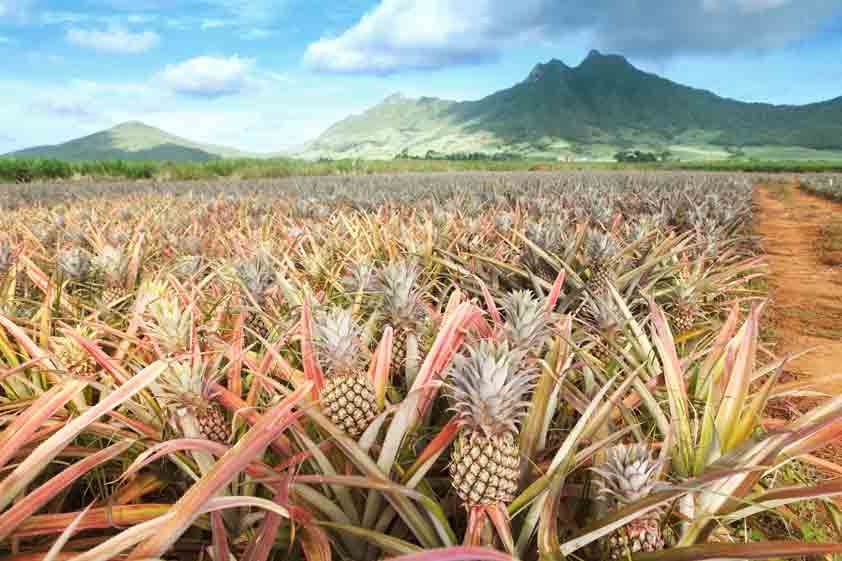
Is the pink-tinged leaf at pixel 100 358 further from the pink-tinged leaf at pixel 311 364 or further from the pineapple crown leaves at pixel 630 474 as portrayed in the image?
the pineapple crown leaves at pixel 630 474

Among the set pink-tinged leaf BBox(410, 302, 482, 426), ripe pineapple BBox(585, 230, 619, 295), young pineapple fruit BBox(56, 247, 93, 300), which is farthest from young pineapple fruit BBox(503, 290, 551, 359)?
young pineapple fruit BBox(56, 247, 93, 300)

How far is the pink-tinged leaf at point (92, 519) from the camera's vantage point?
42.1 inches

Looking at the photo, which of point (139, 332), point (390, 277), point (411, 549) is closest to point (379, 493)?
point (411, 549)

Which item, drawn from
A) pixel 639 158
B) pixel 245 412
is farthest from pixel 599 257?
pixel 639 158

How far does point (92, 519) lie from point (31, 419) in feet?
0.95

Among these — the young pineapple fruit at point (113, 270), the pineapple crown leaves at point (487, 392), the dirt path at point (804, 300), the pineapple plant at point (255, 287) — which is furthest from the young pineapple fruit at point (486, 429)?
the young pineapple fruit at point (113, 270)

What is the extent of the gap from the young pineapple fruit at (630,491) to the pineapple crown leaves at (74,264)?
300 cm

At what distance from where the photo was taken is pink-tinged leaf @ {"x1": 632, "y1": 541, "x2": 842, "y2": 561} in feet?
2.95

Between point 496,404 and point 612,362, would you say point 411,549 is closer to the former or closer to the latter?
point 496,404

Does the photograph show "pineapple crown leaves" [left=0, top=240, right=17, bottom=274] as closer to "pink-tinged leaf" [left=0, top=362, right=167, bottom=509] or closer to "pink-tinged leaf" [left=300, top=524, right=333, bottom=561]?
"pink-tinged leaf" [left=0, top=362, right=167, bottom=509]

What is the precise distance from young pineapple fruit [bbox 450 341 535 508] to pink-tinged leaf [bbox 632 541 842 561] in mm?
387

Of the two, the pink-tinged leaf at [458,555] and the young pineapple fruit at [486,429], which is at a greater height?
the young pineapple fruit at [486,429]

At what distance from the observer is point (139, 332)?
204 centimetres

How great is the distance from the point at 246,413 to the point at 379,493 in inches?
18.0
